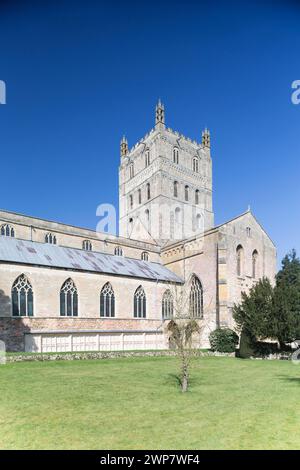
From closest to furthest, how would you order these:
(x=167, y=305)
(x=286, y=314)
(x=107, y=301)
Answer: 1. (x=286, y=314)
2. (x=107, y=301)
3. (x=167, y=305)

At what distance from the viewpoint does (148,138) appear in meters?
60.2

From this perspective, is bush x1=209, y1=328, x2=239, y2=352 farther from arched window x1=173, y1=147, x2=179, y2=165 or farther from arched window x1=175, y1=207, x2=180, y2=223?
arched window x1=173, y1=147, x2=179, y2=165

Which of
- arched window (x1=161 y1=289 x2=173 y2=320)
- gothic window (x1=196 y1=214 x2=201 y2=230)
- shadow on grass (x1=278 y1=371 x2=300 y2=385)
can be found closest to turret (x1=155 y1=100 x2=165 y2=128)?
gothic window (x1=196 y1=214 x2=201 y2=230)

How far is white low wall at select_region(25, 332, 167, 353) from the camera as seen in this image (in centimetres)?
2586

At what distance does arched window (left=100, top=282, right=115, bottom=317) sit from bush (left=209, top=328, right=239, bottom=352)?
9.43m

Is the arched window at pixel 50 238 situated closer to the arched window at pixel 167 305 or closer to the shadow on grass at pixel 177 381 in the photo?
the arched window at pixel 167 305

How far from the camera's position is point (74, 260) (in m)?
31.5

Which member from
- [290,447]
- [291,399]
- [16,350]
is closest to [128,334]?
[16,350]

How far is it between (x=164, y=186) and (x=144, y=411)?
4852 centimetres

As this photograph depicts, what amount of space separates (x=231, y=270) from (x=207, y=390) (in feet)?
76.0

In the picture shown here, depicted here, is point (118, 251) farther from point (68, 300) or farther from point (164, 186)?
point (164, 186)

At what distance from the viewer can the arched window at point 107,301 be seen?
31078mm

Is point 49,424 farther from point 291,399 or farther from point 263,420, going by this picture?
point 291,399

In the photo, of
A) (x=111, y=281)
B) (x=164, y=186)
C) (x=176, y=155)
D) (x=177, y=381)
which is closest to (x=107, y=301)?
(x=111, y=281)
